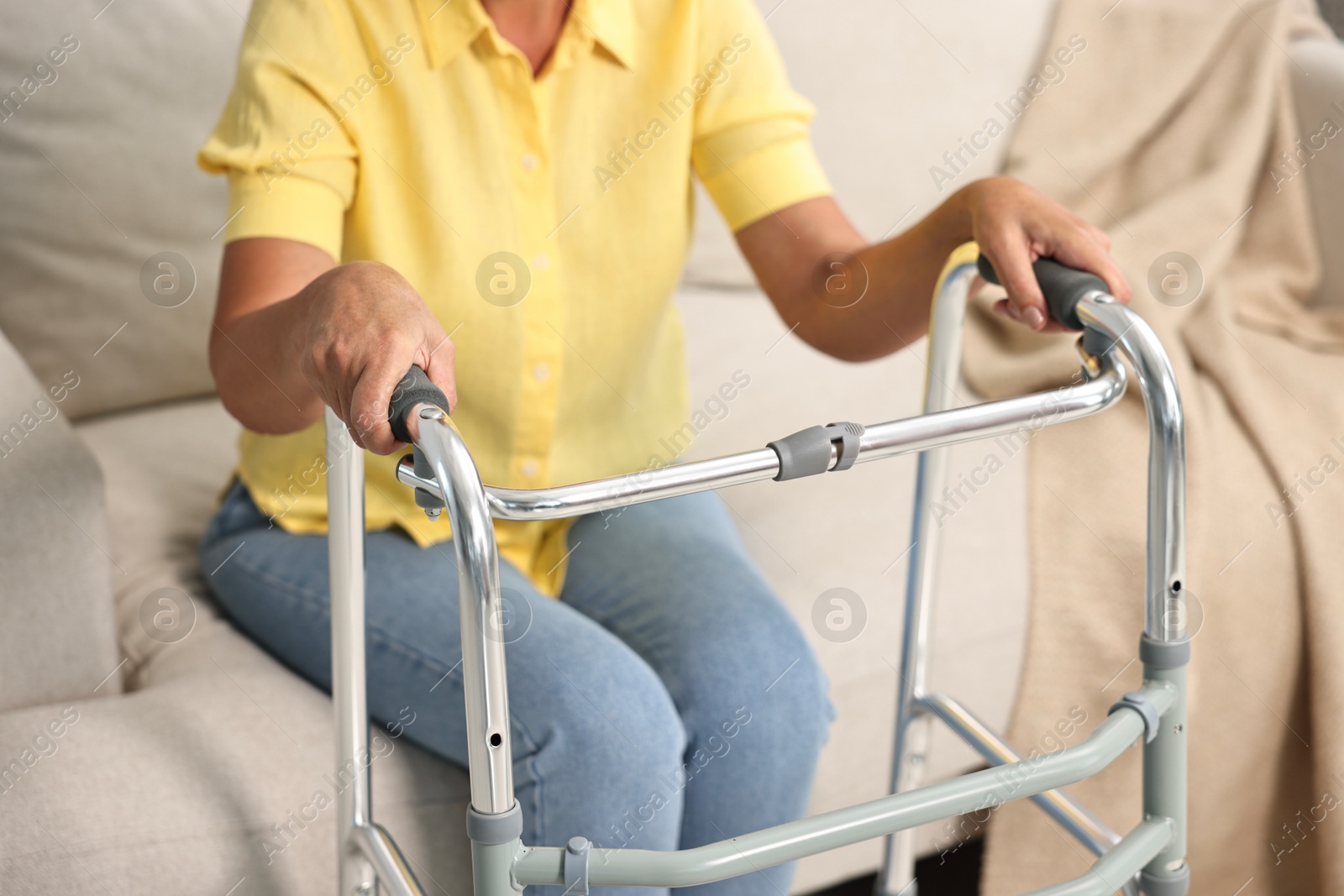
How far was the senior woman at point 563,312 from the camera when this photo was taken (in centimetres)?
75

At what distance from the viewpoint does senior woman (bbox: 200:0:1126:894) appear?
750mm

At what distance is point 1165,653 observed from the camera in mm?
656

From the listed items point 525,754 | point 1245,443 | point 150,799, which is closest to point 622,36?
point 525,754

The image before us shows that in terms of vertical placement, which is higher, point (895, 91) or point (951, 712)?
point (895, 91)

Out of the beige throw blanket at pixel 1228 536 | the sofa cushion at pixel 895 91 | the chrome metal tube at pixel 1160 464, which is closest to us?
the chrome metal tube at pixel 1160 464

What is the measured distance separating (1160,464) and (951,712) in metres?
0.28

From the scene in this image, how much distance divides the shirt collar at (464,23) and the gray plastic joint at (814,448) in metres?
0.42

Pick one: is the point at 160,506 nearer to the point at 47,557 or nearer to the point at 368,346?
the point at 47,557

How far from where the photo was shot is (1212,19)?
1.61 m

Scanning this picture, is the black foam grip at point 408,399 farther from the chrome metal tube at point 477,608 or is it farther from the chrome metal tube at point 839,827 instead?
the chrome metal tube at point 839,827

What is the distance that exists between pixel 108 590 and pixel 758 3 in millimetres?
1104

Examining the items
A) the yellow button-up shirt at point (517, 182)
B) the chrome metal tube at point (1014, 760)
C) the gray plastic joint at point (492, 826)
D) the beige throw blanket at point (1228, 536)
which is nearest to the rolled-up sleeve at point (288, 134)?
the yellow button-up shirt at point (517, 182)

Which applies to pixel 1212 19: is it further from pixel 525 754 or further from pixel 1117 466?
pixel 525 754

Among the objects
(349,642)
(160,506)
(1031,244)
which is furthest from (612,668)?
(160,506)
